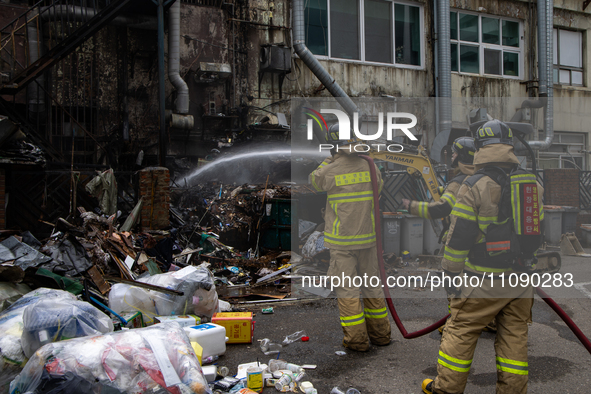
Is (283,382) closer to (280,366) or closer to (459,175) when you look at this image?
(280,366)

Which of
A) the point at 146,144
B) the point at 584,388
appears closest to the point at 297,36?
the point at 146,144

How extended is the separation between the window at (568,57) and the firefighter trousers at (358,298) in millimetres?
14273

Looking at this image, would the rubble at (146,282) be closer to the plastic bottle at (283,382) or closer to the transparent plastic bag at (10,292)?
the transparent plastic bag at (10,292)

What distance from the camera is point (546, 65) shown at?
550 inches

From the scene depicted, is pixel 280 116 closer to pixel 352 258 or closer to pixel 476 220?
pixel 352 258

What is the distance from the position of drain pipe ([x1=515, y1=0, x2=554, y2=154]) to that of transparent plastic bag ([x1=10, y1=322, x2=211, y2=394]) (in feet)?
46.7

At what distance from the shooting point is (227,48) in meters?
12.0

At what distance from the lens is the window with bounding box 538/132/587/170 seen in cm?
1373

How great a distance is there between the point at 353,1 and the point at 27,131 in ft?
31.2

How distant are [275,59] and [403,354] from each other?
9.47 meters

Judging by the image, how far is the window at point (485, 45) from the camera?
14.0m

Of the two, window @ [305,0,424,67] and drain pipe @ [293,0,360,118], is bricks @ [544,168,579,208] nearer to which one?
drain pipe @ [293,0,360,118]

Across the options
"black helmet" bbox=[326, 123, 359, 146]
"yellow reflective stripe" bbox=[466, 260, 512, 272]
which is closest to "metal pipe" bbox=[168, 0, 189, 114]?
"black helmet" bbox=[326, 123, 359, 146]

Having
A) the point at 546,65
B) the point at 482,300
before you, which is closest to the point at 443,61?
the point at 546,65
